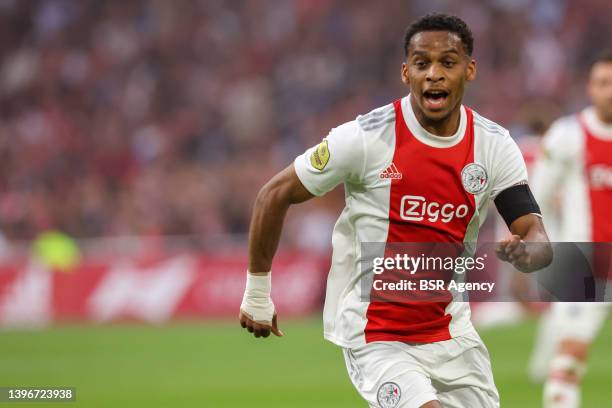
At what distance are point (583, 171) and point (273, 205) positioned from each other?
368cm

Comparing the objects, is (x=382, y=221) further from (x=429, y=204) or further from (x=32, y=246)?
(x=32, y=246)

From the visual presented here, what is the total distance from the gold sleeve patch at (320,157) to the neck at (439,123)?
44 centimetres

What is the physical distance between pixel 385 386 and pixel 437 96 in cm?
124

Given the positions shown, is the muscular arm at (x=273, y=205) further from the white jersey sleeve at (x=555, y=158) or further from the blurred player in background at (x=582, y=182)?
the white jersey sleeve at (x=555, y=158)

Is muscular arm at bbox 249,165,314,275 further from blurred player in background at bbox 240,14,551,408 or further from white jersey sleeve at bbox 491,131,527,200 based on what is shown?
white jersey sleeve at bbox 491,131,527,200

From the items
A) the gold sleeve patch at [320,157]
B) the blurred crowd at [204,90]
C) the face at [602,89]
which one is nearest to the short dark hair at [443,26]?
the gold sleeve patch at [320,157]

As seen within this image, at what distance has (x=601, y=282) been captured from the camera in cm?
604

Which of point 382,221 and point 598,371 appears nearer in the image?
point 382,221

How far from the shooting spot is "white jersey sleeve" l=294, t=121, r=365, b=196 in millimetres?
4883

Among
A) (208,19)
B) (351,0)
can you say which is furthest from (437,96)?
(208,19)

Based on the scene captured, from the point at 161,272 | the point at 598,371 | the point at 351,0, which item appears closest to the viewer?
the point at 598,371

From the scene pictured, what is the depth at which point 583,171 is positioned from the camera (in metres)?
7.98

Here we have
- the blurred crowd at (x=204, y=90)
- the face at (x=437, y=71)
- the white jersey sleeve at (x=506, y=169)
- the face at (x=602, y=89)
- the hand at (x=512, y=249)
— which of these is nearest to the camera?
the hand at (x=512, y=249)

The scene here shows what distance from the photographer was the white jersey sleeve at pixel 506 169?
16.6 feet
